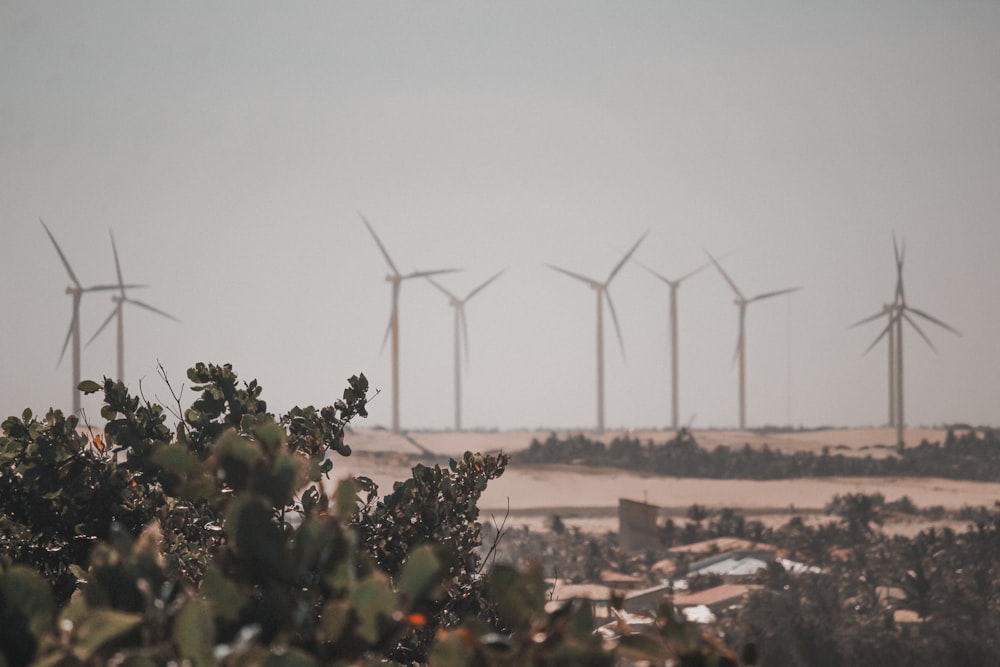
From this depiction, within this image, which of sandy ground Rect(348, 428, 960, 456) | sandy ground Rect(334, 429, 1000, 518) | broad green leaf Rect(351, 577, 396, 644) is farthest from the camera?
sandy ground Rect(348, 428, 960, 456)

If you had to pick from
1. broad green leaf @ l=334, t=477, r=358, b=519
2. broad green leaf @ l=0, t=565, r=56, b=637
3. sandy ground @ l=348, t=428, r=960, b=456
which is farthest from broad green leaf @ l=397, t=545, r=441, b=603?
sandy ground @ l=348, t=428, r=960, b=456

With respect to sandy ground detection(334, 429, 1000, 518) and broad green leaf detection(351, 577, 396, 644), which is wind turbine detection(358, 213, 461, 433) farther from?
broad green leaf detection(351, 577, 396, 644)

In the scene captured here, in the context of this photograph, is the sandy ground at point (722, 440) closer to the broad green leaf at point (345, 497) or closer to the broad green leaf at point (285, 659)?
the broad green leaf at point (345, 497)

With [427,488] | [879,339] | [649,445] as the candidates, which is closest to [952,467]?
[879,339]

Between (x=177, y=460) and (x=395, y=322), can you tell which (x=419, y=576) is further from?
(x=395, y=322)

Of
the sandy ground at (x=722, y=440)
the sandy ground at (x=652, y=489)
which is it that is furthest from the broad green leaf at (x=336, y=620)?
the sandy ground at (x=722, y=440)

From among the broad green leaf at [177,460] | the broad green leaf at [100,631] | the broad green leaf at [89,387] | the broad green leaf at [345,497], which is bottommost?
the broad green leaf at [100,631]

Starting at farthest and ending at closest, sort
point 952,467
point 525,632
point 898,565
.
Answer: point 952,467, point 898,565, point 525,632

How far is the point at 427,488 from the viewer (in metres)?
8.72

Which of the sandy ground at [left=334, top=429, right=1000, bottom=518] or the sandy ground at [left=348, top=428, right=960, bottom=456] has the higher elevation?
the sandy ground at [left=348, top=428, right=960, bottom=456]

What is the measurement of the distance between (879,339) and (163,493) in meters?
66.6

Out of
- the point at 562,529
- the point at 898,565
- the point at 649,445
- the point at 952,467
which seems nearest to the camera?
the point at 898,565

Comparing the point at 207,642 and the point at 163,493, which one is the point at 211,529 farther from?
the point at 207,642

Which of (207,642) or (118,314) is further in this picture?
(118,314)
